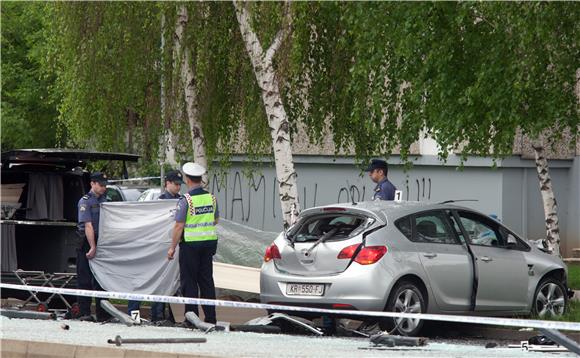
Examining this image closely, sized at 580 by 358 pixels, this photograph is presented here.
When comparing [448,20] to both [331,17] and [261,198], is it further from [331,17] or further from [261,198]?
[261,198]

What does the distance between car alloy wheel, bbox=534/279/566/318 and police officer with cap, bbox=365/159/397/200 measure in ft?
6.74

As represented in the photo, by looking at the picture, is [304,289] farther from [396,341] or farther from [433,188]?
[433,188]

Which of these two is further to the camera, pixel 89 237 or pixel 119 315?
pixel 89 237

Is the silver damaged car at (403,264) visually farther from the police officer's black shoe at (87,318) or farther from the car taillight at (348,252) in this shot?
the police officer's black shoe at (87,318)

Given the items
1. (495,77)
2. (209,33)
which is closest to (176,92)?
(209,33)

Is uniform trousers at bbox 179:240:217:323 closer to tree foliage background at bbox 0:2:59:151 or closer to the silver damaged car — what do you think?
the silver damaged car

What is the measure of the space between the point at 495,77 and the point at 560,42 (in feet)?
2.71

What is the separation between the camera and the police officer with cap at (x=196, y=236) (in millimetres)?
15125

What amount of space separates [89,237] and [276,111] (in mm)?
4398

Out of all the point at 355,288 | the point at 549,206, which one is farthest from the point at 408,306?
the point at 549,206

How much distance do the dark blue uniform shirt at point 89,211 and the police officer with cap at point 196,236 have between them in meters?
1.47

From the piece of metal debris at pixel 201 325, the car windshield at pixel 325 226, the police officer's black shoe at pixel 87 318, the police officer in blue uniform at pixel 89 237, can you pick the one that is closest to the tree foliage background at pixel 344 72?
the car windshield at pixel 325 226

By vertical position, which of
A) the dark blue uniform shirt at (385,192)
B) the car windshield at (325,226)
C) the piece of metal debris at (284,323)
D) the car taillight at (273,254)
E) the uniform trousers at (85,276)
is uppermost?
the dark blue uniform shirt at (385,192)

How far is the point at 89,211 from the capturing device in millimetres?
16312
